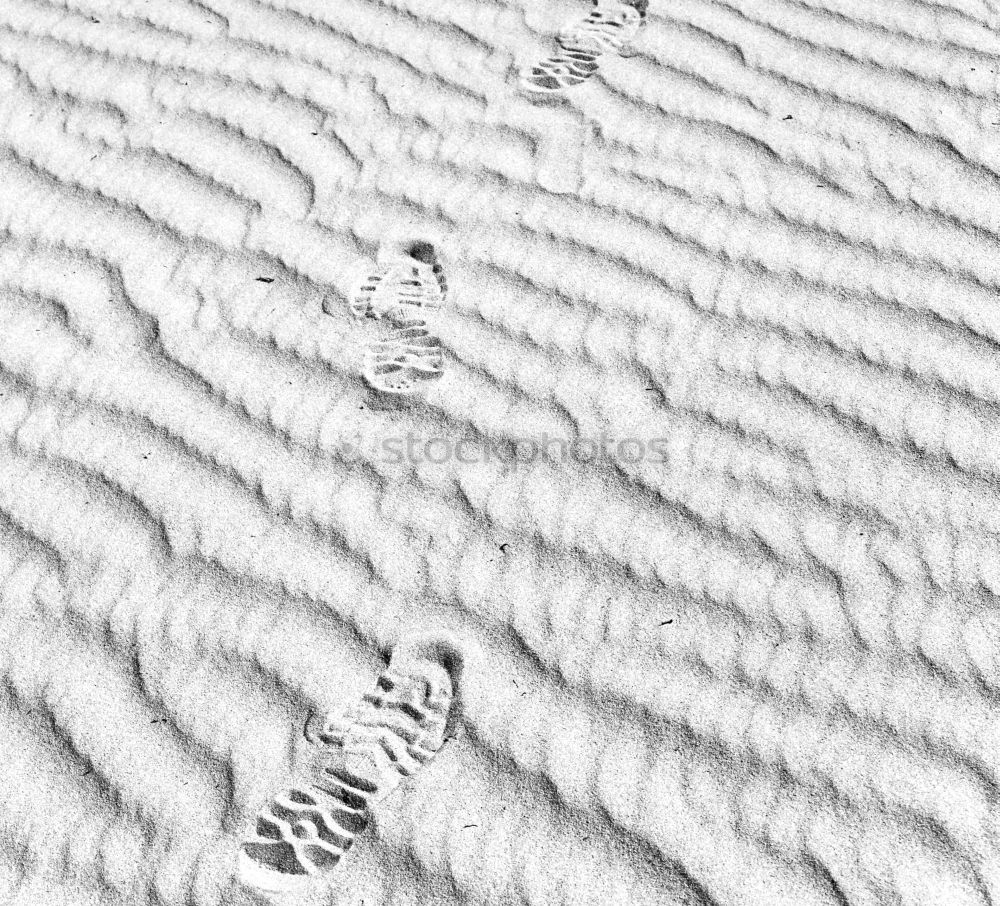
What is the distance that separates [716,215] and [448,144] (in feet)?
2.38

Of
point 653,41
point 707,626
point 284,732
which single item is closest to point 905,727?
point 707,626

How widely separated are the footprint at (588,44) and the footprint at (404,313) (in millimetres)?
682

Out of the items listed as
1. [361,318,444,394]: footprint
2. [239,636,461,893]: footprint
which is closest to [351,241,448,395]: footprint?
[361,318,444,394]: footprint

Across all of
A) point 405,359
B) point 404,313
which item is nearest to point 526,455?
point 405,359

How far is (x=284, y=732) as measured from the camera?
1896 mm

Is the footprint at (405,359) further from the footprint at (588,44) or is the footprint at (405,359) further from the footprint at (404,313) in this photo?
the footprint at (588,44)

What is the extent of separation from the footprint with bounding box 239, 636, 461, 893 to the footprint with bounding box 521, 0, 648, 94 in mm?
1670

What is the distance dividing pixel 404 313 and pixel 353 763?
1.04 metres

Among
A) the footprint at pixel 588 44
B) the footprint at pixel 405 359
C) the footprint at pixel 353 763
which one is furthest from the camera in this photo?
the footprint at pixel 588 44

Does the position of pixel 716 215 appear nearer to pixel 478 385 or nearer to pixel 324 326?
pixel 478 385

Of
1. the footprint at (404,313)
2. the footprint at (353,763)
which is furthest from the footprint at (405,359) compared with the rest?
the footprint at (353,763)

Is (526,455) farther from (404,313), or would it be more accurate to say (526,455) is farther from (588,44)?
(588,44)

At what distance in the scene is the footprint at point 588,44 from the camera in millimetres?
2943

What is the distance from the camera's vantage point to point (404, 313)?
2469 millimetres
